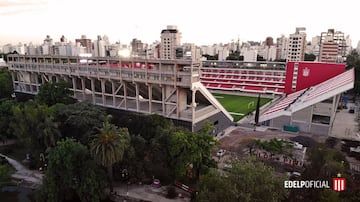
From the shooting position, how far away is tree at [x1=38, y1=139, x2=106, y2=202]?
72.6 feet

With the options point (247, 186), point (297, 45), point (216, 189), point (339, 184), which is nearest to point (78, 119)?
point (216, 189)

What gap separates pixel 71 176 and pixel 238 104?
163 ft

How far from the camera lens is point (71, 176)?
74.1 feet

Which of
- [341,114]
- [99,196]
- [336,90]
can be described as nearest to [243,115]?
[336,90]

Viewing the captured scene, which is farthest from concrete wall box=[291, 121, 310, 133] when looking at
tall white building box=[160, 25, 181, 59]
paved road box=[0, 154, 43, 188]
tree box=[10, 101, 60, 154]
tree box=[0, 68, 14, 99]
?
tall white building box=[160, 25, 181, 59]

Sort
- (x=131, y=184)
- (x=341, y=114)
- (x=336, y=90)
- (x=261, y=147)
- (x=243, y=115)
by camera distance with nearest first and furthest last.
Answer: (x=131, y=184), (x=261, y=147), (x=336, y=90), (x=243, y=115), (x=341, y=114)

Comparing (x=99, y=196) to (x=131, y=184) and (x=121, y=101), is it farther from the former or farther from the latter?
(x=121, y=101)

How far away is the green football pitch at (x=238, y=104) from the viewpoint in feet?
185

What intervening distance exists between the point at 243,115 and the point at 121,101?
90.2 ft

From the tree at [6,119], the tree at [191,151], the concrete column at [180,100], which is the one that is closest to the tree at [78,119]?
the tree at [6,119]

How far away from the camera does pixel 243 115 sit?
54375mm

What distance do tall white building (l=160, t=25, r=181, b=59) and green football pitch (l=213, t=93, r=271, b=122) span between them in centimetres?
4118

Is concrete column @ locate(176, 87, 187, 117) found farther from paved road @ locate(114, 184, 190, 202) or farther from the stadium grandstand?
paved road @ locate(114, 184, 190, 202)

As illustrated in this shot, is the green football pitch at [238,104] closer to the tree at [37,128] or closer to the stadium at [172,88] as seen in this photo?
the stadium at [172,88]
